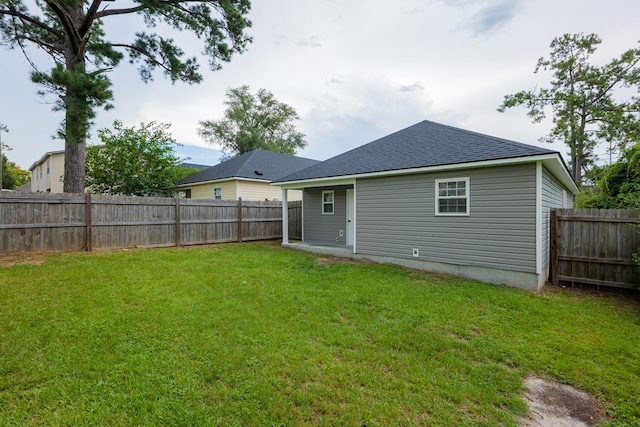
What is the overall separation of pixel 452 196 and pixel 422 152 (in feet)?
5.71

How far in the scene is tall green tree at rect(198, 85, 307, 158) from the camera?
30.4 meters

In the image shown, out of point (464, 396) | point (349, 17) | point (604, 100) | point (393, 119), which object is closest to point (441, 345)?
point (464, 396)

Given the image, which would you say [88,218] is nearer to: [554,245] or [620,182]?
[554,245]

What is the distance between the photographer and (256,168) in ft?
55.5

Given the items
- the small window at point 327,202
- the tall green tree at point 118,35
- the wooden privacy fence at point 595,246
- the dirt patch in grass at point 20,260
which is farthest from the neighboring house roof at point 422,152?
the dirt patch in grass at point 20,260

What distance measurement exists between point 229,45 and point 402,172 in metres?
8.41

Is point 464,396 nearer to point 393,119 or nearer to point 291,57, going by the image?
point 291,57

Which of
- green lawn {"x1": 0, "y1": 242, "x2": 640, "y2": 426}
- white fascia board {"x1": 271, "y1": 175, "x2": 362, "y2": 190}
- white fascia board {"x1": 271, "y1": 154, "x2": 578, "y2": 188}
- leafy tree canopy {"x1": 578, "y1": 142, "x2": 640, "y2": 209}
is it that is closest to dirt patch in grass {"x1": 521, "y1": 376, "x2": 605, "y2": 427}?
green lawn {"x1": 0, "y1": 242, "x2": 640, "y2": 426}

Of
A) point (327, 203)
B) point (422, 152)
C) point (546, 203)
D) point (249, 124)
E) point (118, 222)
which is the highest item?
point (249, 124)

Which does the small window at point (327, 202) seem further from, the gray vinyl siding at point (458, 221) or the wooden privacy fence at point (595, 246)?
the wooden privacy fence at point (595, 246)

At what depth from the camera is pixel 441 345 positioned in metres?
3.64

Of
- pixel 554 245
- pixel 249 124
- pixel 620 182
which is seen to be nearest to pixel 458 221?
pixel 554 245

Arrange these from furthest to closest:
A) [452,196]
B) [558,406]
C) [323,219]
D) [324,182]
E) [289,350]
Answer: [323,219] < [324,182] < [452,196] < [289,350] < [558,406]

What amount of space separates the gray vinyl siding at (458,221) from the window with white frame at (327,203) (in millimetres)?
2326
